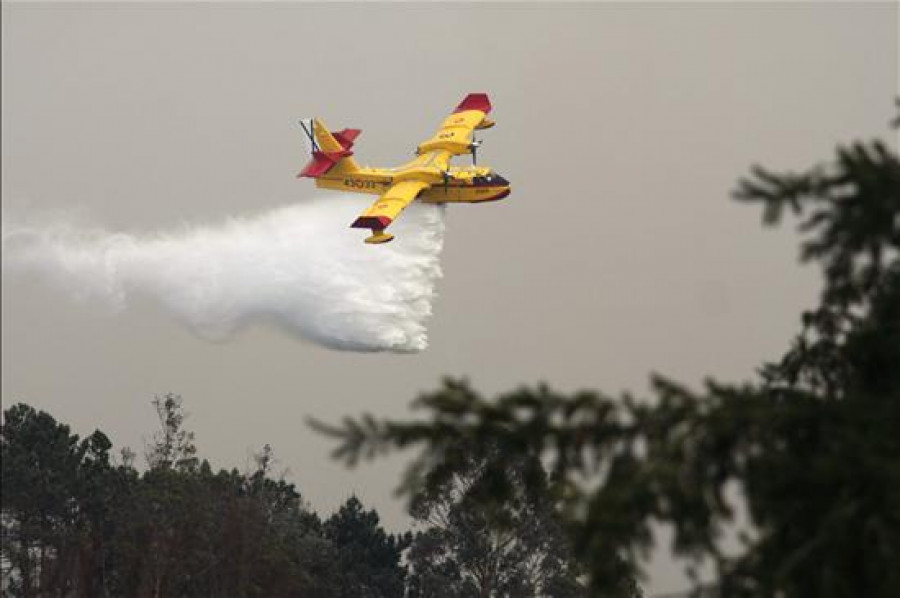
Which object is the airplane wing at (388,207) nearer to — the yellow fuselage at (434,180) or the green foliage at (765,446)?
the yellow fuselage at (434,180)

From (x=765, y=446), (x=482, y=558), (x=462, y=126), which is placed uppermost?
(x=462, y=126)

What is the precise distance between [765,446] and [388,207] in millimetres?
57841

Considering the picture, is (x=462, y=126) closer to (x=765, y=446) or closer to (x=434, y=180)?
(x=434, y=180)

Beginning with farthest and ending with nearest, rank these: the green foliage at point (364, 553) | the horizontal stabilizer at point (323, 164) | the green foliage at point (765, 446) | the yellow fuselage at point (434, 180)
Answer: the green foliage at point (364, 553), the horizontal stabilizer at point (323, 164), the yellow fuselage at point (434, 180), the green foliage at point (765, 446)

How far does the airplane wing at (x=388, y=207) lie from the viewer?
72994 mm

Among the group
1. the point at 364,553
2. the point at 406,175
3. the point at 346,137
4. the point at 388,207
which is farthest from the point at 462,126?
the point at 364,553

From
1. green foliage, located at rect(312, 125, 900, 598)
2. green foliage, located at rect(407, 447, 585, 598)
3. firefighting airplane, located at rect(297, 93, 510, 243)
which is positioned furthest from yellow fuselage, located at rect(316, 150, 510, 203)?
green foliage, located at rect(312, 125, 900, 598)

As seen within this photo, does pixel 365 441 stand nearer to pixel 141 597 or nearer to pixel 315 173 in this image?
pixel 315 173

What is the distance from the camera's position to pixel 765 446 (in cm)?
1834

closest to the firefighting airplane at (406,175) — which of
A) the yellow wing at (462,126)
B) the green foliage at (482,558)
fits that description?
the yellow wing at (462,126)

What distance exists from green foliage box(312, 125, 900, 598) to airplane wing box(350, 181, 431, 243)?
52.6m

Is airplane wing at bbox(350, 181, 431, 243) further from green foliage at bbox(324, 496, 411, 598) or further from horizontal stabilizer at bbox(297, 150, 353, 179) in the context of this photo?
green foliage at bbox(324, 496, 411, 598)

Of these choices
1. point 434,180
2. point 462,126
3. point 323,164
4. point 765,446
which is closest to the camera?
point 765,446

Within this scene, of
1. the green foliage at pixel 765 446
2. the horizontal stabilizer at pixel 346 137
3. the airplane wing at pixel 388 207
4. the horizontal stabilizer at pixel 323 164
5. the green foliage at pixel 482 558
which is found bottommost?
the green foliage at pixel 765 446
